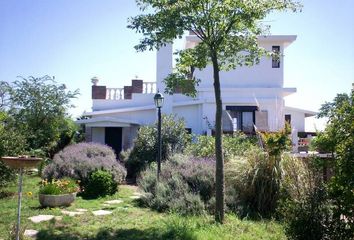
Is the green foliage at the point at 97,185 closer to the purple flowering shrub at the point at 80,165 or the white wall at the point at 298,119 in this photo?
the purple flowering shrub at the point at 80,165

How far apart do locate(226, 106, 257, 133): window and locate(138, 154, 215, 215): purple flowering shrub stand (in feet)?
35.1

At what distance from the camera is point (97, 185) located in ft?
40.7

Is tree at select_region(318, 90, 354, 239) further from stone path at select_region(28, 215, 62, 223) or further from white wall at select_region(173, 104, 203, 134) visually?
white wall at select_region(173, 104, 203, 134)

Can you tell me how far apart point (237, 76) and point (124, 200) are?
13.9 metres

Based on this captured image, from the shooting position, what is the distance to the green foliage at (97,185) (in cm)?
1236

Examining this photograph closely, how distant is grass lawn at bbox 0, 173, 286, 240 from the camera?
25.3 ft

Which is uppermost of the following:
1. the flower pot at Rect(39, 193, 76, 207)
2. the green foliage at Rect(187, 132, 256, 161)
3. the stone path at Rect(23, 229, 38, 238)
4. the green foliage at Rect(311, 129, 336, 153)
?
the green foliage at Rect(311, 129, 336, 153)

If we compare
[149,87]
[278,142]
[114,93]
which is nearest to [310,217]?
[278,142]

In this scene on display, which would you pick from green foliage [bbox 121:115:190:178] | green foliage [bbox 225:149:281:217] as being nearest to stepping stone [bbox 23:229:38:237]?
green foliage [bbox 225:149:281:217]

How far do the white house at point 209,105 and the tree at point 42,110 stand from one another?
4.60 feet

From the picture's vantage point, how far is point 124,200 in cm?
1180

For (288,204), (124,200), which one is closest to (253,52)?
(288,204)

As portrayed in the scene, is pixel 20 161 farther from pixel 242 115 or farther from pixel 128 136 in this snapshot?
pixel 242 115

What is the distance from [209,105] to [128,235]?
1515 cm
